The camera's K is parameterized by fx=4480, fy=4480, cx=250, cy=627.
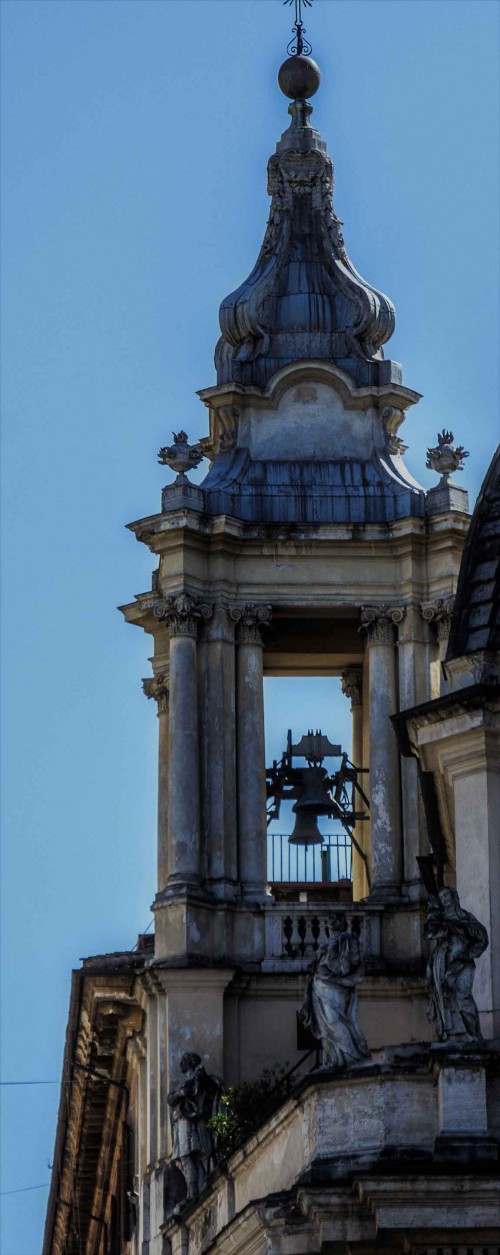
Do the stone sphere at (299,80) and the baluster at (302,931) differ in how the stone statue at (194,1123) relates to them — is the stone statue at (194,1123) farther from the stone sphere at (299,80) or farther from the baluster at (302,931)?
the stone sphere at (299,80)

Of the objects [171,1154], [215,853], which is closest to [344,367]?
[215,853]

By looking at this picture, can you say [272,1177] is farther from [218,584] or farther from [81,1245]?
[81,1245]

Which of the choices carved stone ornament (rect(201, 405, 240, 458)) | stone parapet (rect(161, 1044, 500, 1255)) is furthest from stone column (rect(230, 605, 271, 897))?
stone parapet (rect(161, 1044, 500, 1255))

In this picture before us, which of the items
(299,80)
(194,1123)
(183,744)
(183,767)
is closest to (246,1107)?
(194,1123)

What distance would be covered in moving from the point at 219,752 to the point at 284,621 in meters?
2.46

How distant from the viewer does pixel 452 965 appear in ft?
133

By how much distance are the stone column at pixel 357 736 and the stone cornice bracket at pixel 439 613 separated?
2513 mm

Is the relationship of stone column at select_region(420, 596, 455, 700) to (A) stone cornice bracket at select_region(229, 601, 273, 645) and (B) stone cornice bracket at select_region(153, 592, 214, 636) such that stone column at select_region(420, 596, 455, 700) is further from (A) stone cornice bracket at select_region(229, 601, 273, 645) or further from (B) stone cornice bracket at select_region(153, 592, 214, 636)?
(B) stone cornice bracket at select_region(153, 592, 214, 636)

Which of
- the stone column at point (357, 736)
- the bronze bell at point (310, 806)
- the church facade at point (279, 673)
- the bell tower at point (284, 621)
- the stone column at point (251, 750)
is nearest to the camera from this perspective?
the church facade at point (279, 673)

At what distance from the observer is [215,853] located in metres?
53.2

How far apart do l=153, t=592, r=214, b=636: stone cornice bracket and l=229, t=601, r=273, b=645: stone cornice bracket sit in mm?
439

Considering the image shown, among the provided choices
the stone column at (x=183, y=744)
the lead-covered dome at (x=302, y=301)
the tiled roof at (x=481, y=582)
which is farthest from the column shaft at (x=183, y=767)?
the tiled roof at (x=481, y=582)

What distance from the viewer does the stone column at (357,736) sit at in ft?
183

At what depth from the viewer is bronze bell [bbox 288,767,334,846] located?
55125mm
